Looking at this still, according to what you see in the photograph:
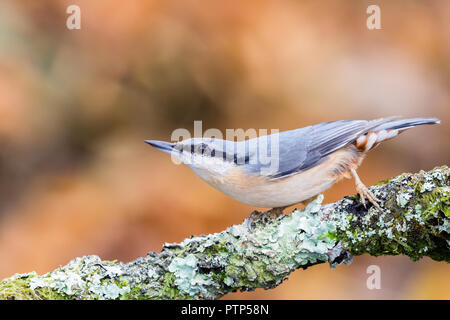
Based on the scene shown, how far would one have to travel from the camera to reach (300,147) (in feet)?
8.30

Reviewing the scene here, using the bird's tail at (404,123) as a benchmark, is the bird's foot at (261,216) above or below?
below

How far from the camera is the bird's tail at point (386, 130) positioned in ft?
7.73

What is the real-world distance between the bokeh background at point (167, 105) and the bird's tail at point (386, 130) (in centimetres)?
114

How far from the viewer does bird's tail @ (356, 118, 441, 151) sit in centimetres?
236

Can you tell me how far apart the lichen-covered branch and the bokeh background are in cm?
144

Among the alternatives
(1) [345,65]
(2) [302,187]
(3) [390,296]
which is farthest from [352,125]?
(3) [390,296]

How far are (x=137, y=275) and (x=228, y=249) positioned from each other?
416mm

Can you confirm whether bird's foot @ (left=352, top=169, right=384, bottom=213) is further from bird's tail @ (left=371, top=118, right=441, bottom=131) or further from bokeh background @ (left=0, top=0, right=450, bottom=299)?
bokeh background @ (left=0, top=0, right=450, bottom=299)

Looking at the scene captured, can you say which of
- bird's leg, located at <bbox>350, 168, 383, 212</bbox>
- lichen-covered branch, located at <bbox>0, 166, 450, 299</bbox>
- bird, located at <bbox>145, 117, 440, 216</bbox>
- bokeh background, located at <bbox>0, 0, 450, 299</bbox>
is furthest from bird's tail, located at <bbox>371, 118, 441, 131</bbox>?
bokeh background, located at <bbox>0, 0, 450, 299</bbox>

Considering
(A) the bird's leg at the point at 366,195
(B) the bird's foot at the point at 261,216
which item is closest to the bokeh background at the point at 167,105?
(B) the bird's foot at the point at 261,216

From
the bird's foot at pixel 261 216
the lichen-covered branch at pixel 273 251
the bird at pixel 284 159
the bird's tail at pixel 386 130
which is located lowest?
the lichen-covered branch at pixel 273 251

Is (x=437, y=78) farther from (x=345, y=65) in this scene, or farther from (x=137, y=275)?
(x=137, y=275)

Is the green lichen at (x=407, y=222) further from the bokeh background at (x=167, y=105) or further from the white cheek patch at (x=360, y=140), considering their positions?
the bokeh background at (x=167, y=105)

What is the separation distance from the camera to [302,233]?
2049 millimetres
